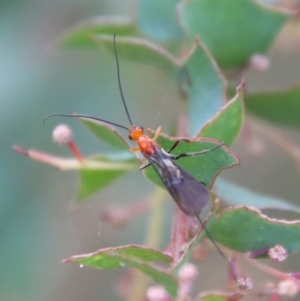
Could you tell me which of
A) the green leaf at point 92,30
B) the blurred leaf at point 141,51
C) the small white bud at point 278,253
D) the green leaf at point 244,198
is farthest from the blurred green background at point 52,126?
the small white bud at point 278,253

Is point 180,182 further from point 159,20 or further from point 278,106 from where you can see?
point 159,20

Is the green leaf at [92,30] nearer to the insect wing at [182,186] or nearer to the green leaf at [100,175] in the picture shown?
the green leaf at [100,175]

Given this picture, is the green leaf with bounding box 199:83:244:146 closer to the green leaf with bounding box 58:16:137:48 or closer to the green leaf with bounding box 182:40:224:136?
the green leaf with bounding box 182:40:224:136

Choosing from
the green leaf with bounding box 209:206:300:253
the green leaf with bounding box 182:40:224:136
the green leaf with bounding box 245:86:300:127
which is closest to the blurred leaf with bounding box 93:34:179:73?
the green leaf with bounding box 182:40:224:136

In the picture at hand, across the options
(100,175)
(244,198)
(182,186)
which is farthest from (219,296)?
(100,175)

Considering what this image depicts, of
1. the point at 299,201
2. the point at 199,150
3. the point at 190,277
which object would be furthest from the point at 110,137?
the point at 299,201
